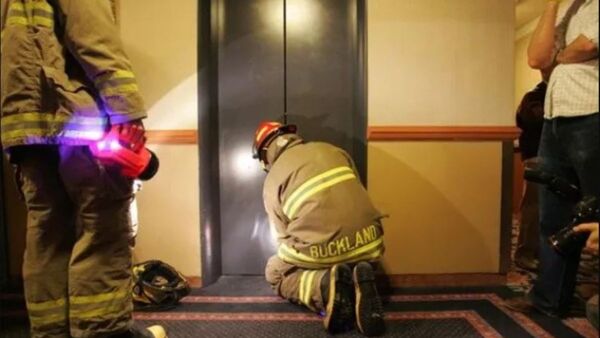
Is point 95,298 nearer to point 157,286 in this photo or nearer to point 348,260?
point 157,286

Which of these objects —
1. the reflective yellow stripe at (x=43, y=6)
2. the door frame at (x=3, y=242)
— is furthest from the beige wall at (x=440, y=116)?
the door frame at (x=3, y=242)

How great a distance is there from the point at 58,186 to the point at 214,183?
1.32m

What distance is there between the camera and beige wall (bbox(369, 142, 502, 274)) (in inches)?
100

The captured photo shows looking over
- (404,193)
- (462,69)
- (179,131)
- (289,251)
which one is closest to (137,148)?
(289,251)

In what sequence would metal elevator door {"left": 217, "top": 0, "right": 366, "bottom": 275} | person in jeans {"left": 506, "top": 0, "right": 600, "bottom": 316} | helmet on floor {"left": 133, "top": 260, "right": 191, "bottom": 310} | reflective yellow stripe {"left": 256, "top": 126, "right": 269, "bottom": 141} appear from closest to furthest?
person in jeans {"left": 506, "top": 0, "right": 600, "bottom": 316}
helmet on floor {"left": 133, "top": 260, "right": 191, "bottom": 310}
reflective yellow stripe {"left": 256, "top": 126, "right": 269, "bottom": 141}
metal elevator door {"left": 217, "top": 0, "right": 366, "bottom": 275}

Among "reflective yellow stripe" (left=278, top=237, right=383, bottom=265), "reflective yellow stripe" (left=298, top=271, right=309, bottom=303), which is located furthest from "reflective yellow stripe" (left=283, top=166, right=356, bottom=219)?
"reflective yellow stripe" (left=298, top=271, right=309, bottom=303)

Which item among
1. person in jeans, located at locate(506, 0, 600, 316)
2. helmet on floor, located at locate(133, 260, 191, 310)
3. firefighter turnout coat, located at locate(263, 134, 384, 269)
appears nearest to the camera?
person in jeans, located at locate(506, 0, 600, 316)

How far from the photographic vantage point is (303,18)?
107 inches

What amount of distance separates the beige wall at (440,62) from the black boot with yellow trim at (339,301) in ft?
3.30

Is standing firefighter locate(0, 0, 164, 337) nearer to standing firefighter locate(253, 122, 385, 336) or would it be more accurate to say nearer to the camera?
standing firefighter locate(253, 122, 385, 336)

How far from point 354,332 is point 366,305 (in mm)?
157

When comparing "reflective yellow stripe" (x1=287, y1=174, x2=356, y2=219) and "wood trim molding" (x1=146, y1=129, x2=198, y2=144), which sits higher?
"wood trim molding" (x1=146, y1=129, x2=198, y2=144)

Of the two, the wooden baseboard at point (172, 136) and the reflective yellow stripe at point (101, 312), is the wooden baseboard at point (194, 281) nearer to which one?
the wooden baseboard at point (172, 136)

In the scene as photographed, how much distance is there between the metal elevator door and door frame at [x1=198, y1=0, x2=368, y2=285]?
5 cm
